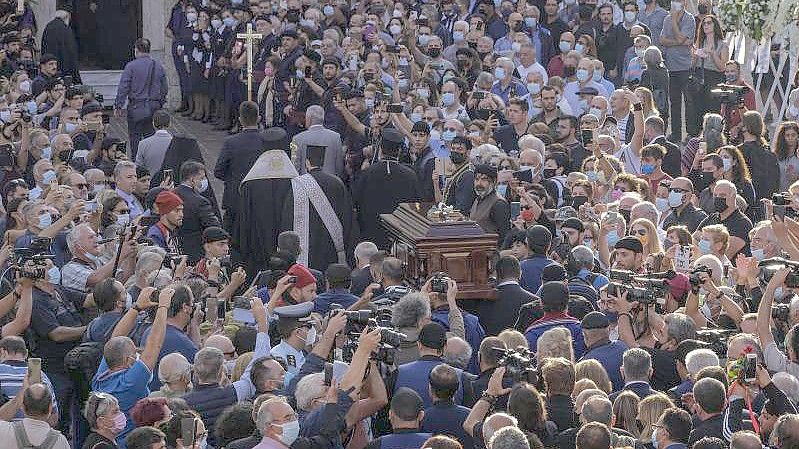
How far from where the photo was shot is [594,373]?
33.7 feet

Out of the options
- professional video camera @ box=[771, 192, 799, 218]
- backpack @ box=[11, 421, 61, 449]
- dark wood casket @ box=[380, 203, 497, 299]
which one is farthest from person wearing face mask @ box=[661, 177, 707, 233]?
backpack @ box=[11, 421, 61, 449]

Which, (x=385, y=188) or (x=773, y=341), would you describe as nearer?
(x=773, y=341)

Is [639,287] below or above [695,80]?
above

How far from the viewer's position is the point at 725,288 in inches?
469

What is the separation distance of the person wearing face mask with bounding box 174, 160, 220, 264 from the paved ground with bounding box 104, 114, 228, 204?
21.8 feet

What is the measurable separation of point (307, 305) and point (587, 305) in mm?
1948

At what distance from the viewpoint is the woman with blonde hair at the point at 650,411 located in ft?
31.6

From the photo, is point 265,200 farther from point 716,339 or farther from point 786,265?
point 716,339

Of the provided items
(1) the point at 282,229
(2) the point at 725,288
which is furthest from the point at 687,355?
(1) the point at 282,229

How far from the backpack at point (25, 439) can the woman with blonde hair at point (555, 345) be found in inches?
110

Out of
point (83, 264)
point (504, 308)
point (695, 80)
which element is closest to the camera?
point (504, 308)

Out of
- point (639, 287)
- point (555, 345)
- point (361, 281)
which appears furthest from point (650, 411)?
point (361, 281)

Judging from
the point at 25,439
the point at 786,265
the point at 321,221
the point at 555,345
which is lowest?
the point at 321,221

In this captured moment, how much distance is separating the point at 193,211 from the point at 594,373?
224 inches
